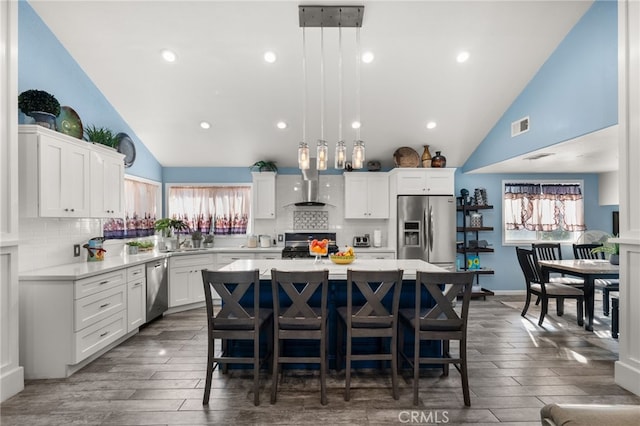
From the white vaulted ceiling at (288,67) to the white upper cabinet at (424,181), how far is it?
54cm

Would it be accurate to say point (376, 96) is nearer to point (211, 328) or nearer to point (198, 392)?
point (211, 328)

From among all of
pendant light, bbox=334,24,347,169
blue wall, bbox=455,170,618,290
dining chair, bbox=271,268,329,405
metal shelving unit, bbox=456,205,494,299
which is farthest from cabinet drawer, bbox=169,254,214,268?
blue wall, bbox=455,170,618,290

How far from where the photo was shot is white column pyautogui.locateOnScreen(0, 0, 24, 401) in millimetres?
2705

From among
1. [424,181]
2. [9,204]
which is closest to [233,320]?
[9,204]

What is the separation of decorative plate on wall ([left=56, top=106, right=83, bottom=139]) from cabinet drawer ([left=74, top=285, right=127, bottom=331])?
1714 millimetres

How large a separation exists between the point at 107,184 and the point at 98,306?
1.42m

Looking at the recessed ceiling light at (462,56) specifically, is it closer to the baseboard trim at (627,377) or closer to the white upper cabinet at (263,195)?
the white upper cabinet at (263,195)

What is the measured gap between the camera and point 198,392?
2752 millimetres

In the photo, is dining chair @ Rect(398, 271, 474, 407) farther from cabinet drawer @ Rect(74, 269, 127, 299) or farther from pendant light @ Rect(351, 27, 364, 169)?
cabinet drawer @ Rect(74, 269, 127, 299)

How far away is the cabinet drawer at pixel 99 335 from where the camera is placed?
10.1ft

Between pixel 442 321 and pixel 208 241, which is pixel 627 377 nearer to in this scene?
pixel 442 321

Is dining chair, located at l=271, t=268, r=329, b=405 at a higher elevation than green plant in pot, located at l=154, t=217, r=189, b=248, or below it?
below

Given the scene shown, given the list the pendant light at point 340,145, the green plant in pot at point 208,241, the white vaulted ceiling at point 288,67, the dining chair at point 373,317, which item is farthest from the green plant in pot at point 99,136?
the dining chair at point 373,317

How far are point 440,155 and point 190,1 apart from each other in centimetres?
429
